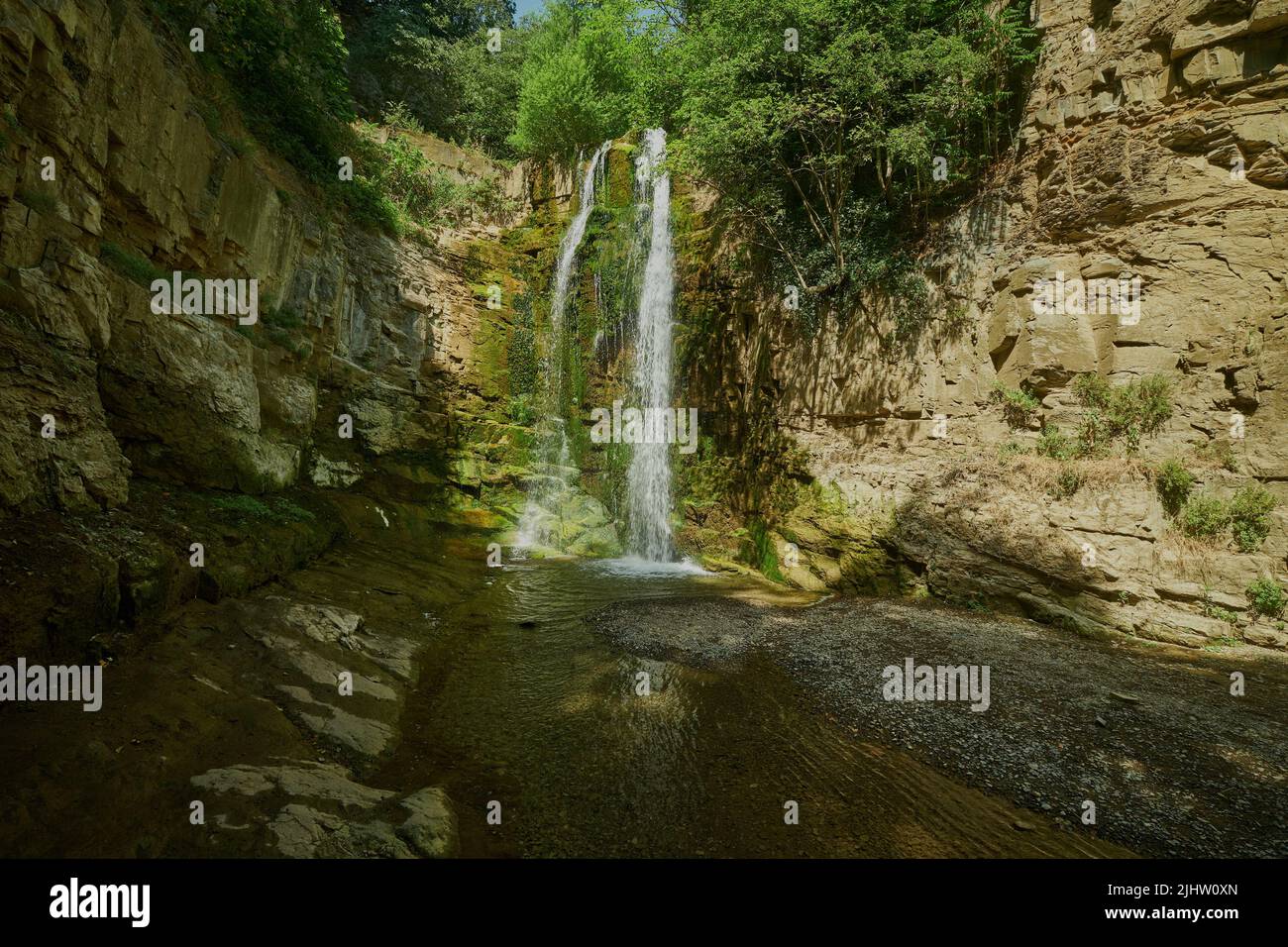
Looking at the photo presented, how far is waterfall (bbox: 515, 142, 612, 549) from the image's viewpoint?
14516mm

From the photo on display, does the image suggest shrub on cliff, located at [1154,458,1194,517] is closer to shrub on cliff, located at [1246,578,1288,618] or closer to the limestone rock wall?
shrub on cliff, located at [1246,578,1288,618]

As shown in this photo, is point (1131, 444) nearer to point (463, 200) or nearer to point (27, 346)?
point (27, 346)

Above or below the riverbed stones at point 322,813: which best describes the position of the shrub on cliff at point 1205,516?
above

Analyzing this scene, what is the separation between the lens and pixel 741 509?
13.5m

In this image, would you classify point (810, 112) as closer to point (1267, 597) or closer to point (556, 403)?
point (556, 403)

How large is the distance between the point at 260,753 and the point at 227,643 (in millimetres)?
1692

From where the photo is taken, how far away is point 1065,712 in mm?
4906

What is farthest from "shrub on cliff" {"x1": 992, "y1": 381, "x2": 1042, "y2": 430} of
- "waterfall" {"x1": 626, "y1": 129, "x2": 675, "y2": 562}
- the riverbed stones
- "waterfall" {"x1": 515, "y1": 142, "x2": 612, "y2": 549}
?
the riverbed stones

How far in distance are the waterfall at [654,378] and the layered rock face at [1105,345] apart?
433 cm

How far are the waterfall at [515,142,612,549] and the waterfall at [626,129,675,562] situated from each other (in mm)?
2291

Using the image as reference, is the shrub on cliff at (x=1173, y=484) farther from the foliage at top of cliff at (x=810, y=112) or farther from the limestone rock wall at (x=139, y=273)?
the limestone rock wall at (x=139, y=273)

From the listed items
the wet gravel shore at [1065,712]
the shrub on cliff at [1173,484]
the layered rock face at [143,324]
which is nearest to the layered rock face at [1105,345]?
the shrub on cliff at [1173,484]

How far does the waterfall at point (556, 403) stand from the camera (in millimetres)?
14516
